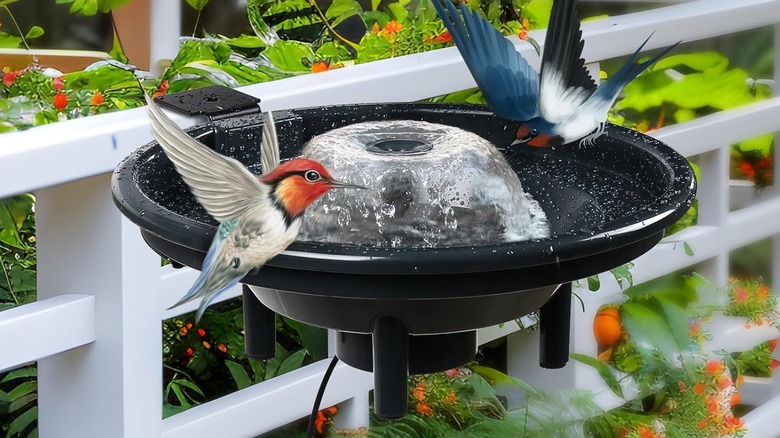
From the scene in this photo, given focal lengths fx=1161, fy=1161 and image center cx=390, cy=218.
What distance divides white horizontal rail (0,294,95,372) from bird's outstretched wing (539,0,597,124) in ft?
2.47

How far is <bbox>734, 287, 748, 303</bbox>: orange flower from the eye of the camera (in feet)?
8.66

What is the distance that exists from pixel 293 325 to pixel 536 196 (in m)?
0.90

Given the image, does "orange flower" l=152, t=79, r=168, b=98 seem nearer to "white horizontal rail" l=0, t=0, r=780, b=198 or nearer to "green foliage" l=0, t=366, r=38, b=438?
"white horizontal rail" l=0, t=0, r=780, b=198

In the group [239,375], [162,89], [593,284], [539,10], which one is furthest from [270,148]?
[539,10]

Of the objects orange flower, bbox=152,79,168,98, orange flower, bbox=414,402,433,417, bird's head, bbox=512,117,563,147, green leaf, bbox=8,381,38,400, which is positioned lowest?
orange flower, bbox=414,402,433,417

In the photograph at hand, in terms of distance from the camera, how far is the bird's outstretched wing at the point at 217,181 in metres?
0.82

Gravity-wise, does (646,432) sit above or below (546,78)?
below

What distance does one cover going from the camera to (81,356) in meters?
1.56

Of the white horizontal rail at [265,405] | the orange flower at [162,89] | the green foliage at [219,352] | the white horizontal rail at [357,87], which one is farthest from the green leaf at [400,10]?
the white horizontal rail at [265,405]

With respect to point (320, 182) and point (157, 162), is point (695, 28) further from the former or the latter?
point (320, 182)

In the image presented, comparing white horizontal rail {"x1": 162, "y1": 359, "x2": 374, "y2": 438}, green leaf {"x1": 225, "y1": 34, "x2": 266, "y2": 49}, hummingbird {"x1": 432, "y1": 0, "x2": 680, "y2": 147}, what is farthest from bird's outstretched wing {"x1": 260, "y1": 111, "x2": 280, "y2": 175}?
green leaf {"x1": 225, "y1": 34, "x2": 266, "y2": 49}

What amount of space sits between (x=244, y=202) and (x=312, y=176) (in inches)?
2.0

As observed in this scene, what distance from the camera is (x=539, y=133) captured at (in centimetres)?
106

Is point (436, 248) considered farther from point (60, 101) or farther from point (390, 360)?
point (60, 101)
